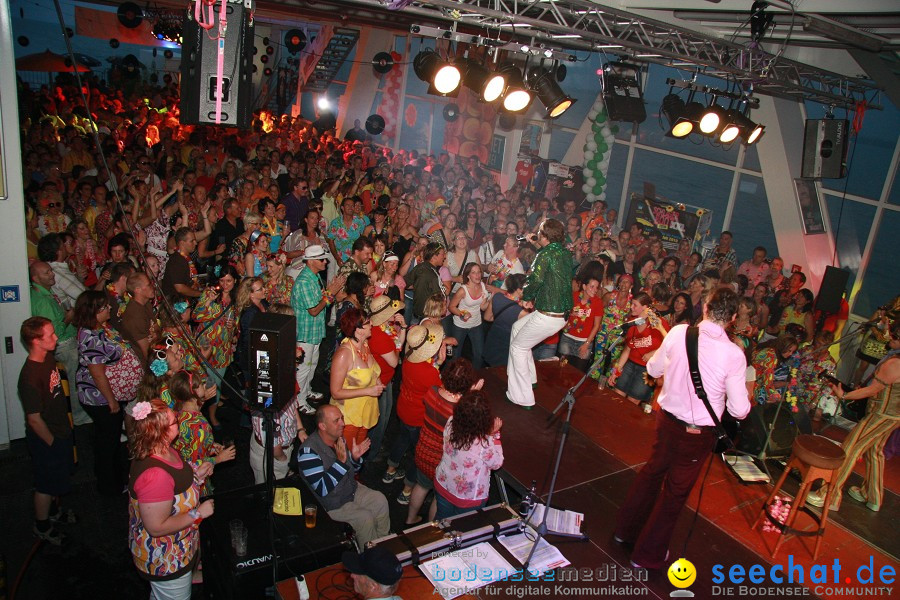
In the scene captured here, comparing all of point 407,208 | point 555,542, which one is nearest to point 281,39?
point 407,208

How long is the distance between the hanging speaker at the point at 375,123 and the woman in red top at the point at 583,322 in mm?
10682

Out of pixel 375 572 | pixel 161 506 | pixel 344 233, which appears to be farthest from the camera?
pixel 344 233

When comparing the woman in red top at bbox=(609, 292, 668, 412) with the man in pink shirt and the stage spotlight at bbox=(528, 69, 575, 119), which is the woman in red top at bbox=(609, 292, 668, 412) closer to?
the man in pink shirt

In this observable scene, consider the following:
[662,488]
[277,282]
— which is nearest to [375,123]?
[277,282]

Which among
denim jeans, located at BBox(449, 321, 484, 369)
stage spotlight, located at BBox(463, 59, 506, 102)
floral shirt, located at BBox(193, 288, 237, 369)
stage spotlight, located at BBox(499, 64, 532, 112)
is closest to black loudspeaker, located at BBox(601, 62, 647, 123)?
stage spotlight, located at BBox(499, 64, 532, 112)

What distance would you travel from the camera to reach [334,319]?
6.59 meters

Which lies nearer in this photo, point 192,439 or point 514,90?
point 192,439

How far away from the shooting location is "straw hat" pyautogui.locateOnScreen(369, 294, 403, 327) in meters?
4.55

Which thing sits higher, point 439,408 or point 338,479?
point 439,408

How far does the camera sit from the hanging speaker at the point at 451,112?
13688mm

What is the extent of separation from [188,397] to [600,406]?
3.40 meters

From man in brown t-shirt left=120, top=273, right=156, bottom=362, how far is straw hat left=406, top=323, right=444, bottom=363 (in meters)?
1.86

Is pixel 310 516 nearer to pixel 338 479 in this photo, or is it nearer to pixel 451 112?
pixel 338 479

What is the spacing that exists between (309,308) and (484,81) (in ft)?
9.21
